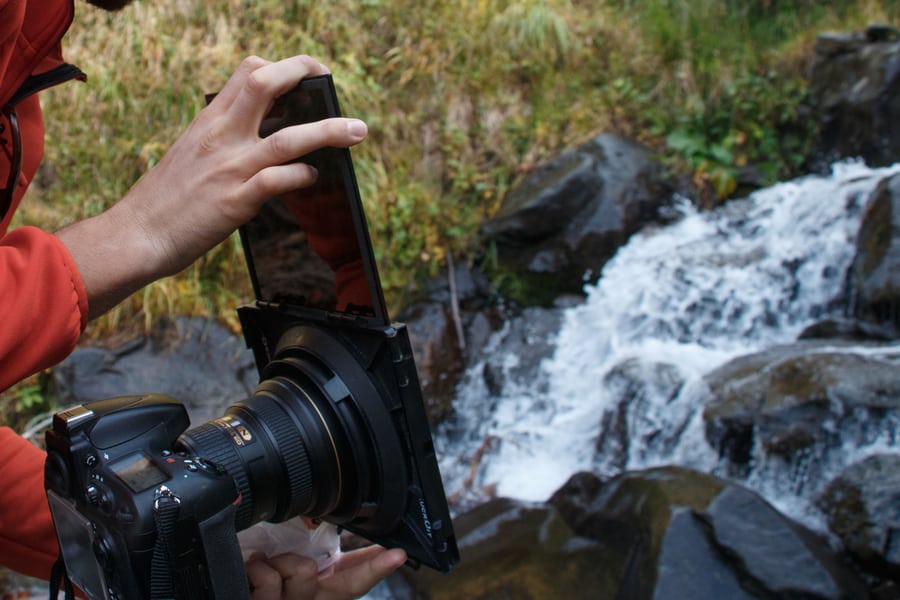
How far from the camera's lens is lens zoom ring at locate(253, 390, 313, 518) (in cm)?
123

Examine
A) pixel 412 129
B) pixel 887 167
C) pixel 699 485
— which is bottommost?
pixel 699 485

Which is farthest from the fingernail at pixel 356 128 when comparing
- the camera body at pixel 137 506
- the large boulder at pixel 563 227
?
the large boulder at pixel 563 227

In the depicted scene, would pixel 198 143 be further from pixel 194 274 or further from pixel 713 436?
pixel 194 274

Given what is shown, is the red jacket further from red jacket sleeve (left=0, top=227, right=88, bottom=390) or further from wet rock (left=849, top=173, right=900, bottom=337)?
wet rock (left=849, top=173, right=900, bottom=337)

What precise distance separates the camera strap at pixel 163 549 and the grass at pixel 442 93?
3635 millimetres

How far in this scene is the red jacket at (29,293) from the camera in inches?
36.5

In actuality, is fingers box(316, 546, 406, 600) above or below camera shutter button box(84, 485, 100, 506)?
below

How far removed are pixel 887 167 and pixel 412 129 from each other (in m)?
3.03

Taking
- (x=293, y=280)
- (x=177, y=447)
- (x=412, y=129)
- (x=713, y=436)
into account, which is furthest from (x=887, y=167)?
(x=177, y=447)

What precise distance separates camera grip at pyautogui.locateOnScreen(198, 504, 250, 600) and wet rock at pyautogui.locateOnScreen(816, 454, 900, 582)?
2556 mm

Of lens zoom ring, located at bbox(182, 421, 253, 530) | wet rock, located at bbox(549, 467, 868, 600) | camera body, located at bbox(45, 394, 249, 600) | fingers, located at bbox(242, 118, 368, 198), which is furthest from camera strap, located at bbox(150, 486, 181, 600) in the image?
wet rock, located at bbox(549, 467, 868, 600)

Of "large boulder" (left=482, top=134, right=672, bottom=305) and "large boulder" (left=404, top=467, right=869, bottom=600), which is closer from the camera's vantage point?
"large boulder" (left=404, top=467, right=869, bottom=600)

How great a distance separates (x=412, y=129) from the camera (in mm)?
5379

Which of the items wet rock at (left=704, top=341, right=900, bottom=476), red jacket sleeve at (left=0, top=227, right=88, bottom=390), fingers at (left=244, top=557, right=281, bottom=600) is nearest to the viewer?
red jacket sleeve at (left=0, top=227, right=88, bottom=390)
